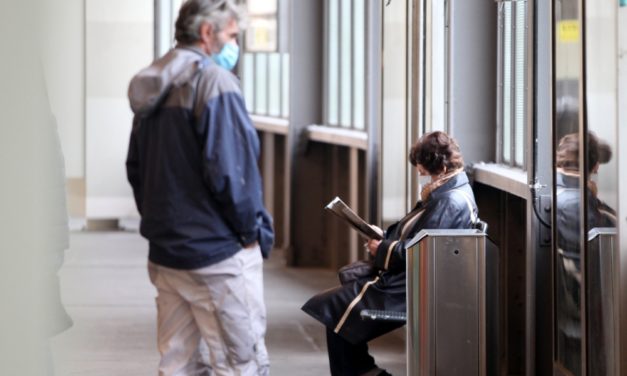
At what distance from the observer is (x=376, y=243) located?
19.1 feet

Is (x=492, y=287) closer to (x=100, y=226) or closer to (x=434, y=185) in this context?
(x=434, y=185)

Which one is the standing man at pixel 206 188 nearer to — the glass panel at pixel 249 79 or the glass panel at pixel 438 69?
the glass panel at pixel 438 69

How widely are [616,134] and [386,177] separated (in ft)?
14.2

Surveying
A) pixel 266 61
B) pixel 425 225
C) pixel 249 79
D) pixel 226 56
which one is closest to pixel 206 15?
pixel 226 56

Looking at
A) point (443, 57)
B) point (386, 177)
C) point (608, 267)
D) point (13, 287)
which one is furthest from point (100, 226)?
point (13, 287)

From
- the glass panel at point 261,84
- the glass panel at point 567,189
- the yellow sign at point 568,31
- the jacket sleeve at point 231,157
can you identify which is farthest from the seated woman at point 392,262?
the glass panel at point 261,84

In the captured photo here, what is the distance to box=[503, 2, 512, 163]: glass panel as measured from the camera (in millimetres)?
6664

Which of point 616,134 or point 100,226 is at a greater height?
point 616,134

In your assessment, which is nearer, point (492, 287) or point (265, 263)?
point (492, 287)

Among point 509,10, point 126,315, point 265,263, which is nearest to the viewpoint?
point 509,10

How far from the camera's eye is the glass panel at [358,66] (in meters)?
11.0

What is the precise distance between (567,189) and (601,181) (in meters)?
0.60

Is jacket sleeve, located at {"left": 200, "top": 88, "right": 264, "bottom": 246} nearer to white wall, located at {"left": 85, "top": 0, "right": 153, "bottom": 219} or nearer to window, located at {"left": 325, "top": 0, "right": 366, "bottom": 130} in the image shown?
window, located at {"left": 325, "top": 0, "right": 366, "bottom": 130}

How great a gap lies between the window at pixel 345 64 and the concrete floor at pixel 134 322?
1.32 metres
